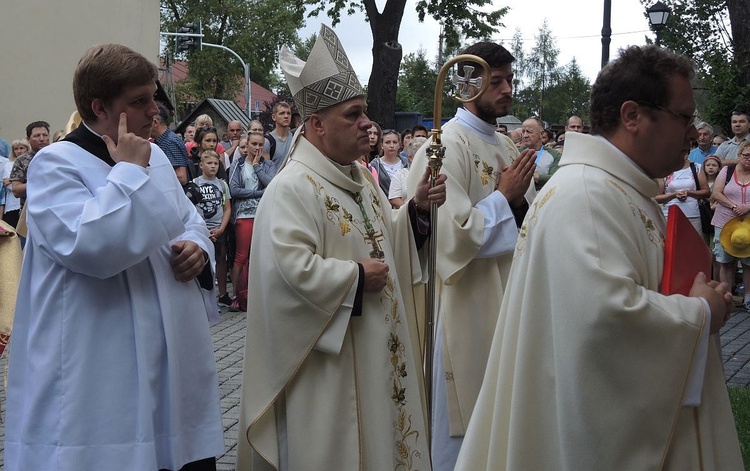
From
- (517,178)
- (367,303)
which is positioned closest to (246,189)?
(517,178)

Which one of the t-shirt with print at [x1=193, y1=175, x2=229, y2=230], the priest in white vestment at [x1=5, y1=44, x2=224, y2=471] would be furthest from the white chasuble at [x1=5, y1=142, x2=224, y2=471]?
the t-shirt with print at [x1=193, y1=175, x2=229, y2=230]

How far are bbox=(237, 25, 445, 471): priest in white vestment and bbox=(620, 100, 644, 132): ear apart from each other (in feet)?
4.48

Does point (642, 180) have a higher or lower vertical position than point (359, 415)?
higher

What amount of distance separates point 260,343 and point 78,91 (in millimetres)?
1274

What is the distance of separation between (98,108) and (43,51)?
57.5ft

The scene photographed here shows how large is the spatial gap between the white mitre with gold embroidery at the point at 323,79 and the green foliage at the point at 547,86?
253ft

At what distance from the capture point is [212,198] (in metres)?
11.1

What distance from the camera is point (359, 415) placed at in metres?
4.15

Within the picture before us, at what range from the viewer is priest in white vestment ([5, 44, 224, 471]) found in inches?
135

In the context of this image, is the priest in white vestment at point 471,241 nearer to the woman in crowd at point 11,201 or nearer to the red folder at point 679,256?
the red folder at point 679,256

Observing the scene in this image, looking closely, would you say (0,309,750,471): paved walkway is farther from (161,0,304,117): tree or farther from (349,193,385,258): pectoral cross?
(161,0,304,117): tree

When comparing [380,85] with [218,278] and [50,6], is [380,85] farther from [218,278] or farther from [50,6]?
[218,278]

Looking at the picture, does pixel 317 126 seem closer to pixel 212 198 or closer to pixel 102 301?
pixel 102 301

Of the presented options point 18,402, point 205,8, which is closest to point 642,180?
point 18,402
